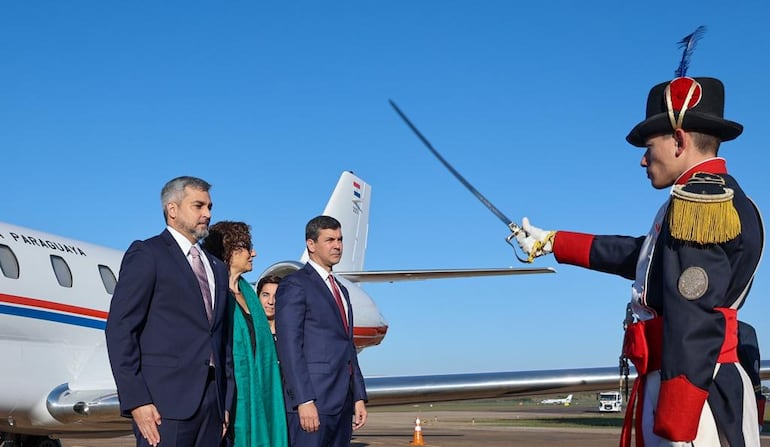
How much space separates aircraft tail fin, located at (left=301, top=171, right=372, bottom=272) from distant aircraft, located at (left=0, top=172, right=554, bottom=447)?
24.5 ft

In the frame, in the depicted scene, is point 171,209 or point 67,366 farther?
point 67,366

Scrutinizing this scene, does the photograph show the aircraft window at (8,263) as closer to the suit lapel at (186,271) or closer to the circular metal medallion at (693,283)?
the suit lapel at (186,271)

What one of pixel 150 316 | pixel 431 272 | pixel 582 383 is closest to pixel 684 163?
pixel 150 316

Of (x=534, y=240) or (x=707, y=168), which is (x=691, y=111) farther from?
(x=534, y=240)

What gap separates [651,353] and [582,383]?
672 centimetres

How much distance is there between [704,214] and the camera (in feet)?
8.61

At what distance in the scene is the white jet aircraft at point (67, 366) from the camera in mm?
8359

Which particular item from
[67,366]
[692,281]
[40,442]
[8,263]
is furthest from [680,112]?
[40,442]

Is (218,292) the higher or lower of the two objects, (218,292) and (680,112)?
the lower

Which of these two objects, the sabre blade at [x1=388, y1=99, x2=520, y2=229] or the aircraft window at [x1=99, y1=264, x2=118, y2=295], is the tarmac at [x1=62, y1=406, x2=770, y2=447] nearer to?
the aircraft window at [x1=99, y1=264, x2=118, y2=295]

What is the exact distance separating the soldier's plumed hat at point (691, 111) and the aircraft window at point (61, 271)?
7.46 metres

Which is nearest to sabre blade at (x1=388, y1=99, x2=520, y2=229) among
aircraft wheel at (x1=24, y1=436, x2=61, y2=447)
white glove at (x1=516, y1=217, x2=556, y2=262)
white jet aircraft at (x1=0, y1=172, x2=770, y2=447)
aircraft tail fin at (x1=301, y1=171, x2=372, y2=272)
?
white glove at (x1=516, y1=217, x2=556, y2=262)

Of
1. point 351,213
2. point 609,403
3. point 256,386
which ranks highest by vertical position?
point 351,213

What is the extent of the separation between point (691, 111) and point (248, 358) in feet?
9.73
